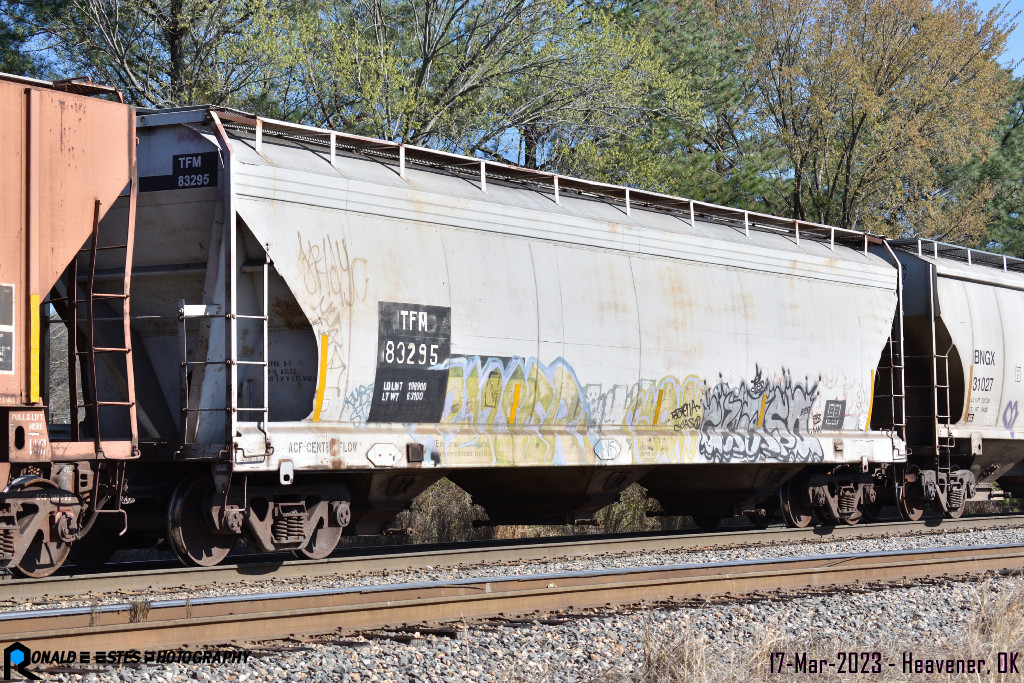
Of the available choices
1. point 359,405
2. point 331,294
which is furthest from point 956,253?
point 331,294

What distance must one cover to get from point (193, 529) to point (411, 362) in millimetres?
2544

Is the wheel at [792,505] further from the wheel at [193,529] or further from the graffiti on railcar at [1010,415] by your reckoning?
the wheel at [193,529]

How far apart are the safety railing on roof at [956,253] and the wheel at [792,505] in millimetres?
4283

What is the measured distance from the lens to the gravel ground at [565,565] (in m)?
9.20

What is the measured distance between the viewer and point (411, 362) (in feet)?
36.8

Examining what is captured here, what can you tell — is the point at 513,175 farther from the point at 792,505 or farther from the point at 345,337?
Result: the point at 792,505

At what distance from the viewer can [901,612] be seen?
30.0 ft

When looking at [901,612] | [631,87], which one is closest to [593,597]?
[901,612]

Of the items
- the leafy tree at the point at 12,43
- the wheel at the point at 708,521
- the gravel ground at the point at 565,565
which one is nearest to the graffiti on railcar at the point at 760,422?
the gravel ground at the point at 565,565

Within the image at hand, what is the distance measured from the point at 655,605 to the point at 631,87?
14.8m

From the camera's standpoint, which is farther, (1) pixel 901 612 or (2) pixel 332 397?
(2) pixel 332 397

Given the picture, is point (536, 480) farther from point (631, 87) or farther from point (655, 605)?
point (631, 87)

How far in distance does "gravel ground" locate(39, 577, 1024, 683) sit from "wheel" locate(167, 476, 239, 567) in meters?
3.75

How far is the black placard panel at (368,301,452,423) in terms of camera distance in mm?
11047
